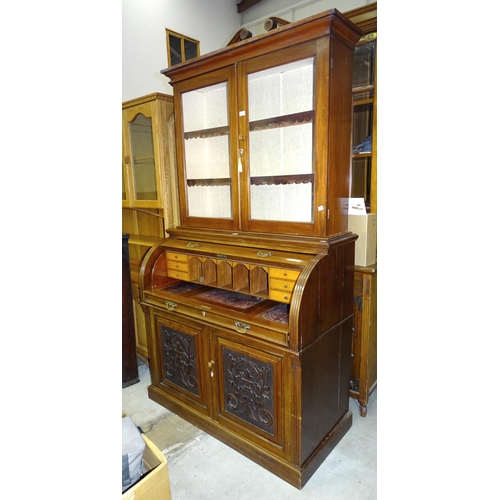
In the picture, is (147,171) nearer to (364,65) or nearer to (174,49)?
(364,65)

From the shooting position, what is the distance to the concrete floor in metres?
1.66

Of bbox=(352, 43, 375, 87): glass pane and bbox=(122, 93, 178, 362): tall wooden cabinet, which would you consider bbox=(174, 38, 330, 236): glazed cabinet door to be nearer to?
bbox=(122, 93, 178, 362): tall wooden cabinet

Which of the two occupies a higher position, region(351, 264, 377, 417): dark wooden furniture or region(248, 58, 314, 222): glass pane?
region(248, 58, 314, 222): glass pane

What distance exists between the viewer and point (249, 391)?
1801mm

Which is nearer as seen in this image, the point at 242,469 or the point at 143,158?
the point at 242,469

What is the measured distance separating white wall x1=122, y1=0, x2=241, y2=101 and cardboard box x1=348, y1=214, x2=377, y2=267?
238cm

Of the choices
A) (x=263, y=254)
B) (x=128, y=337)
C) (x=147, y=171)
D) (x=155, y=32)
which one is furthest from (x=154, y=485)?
(x=155, y=32)

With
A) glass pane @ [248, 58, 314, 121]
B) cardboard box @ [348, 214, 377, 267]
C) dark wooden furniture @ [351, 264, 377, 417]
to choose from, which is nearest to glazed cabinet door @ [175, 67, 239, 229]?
glass pane @ [248, 58, 314, 121]

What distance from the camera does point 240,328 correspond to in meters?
1.73

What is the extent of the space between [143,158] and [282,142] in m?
1.26

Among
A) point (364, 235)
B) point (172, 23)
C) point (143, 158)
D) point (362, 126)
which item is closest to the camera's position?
point (364, 235)
